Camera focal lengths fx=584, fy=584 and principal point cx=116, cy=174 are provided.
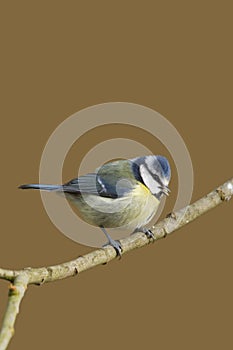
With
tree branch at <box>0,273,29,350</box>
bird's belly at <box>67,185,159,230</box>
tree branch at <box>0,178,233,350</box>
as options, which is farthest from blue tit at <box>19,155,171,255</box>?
tree branch at <box>0,273,29,350</box>

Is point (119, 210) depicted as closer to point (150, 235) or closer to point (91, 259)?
point (150, 235)

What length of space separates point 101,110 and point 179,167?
68 cm

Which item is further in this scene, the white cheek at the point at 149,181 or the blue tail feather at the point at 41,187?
the white cheek at the point at 149,181

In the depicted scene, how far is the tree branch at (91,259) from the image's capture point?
2783mm

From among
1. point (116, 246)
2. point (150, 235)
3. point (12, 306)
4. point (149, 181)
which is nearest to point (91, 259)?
point (116, 246)

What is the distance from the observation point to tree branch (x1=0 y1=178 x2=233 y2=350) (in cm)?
278

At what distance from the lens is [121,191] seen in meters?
4.48

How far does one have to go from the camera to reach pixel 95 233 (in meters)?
4.40

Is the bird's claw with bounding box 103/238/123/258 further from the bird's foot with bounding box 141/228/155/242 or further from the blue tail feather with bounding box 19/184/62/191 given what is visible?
the blue tail feather with bounding box 19/184/62/191

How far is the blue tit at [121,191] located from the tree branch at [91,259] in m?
0.15

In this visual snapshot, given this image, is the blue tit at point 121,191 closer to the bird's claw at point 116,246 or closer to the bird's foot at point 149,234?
the bird's foot at point 149,234

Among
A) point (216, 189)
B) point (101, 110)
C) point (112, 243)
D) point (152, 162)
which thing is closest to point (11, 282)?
point (112, 243)

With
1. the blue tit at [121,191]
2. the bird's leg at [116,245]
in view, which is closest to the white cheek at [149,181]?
the blue tit at [121,191]

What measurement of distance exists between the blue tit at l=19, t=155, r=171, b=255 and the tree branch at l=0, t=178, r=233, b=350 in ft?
0.50
